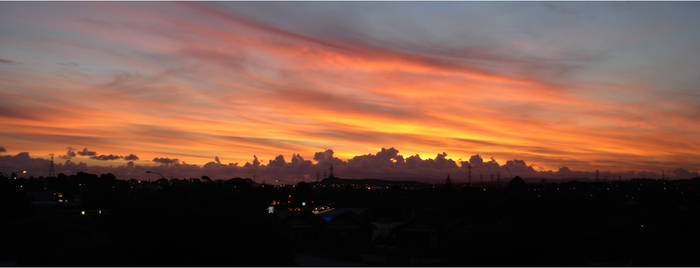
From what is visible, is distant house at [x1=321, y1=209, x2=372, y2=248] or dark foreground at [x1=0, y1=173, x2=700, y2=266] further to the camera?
distant house at [x1=321, y1=209, x2=372, y2=248]

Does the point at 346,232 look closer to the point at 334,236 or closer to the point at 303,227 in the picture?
the point at 334,236

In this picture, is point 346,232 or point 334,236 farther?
point 346,232

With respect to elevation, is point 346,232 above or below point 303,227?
below

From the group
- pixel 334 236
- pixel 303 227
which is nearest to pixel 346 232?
pixel 334 236

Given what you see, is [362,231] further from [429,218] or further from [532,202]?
[532,202]

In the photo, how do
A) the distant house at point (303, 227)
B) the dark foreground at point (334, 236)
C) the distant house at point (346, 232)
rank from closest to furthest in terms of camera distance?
the dark foreground at point (334, 236) → the distant house at point (303, 227) → the distant house at point (346, 232)

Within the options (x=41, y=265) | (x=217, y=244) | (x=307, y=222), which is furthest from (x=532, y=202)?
(x=41, y=265)

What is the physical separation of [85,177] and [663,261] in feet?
544

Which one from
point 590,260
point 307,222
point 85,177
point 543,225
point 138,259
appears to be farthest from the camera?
point 85,177

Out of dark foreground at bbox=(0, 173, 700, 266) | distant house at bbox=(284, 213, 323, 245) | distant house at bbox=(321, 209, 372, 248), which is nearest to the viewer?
dark foreground at bbox=(0, 173, 700, 266)

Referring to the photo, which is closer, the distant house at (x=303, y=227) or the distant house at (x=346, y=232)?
the distant house at (x=303, y=227)

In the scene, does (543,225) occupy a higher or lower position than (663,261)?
higher

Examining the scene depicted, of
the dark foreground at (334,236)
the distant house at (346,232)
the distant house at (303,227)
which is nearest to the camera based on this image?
the dark foreground at (334,236)

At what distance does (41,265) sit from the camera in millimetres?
24031
